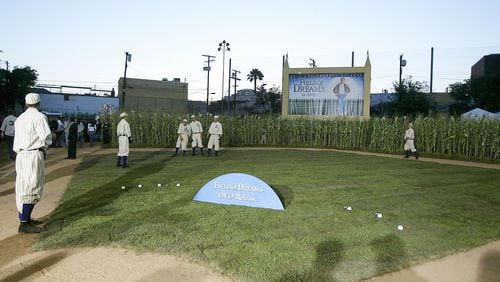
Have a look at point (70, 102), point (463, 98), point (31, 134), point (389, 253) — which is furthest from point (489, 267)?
point (70, 102)

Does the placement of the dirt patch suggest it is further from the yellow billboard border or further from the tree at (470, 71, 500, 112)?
the tree at (470, 71, 500, 112)

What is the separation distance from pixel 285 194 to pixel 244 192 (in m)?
1.70

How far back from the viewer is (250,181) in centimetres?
709

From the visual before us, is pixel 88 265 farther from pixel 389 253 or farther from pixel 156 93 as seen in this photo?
pixel 156 93

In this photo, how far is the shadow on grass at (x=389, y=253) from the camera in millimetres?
Result: 4566

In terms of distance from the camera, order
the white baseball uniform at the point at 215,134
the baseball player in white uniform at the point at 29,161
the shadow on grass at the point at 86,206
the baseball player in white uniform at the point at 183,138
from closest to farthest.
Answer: the baseball player in white uniform at the point at 29,161
the shadow on grass at the point at 86,206
the white baseball uniform at the point at 215,134
the baseball player in white uniform at the point at 183,138

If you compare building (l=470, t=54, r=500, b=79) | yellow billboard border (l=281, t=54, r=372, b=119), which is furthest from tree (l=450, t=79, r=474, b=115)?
yellow billboard border (l=281, t=54, r=372, b=119)

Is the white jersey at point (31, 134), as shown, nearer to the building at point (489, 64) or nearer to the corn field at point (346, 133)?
the corn field at point (346, 133)

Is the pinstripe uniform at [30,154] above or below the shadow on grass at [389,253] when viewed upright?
above

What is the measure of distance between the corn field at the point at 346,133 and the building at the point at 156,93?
111ft

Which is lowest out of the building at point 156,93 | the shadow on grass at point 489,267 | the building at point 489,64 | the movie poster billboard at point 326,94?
the shadow on grass at point 489,267

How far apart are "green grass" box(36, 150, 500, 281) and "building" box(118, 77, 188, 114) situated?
50.1m

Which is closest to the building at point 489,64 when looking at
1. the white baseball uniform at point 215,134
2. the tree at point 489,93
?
the tree at point 489,93

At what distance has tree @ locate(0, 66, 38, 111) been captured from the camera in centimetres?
4294
